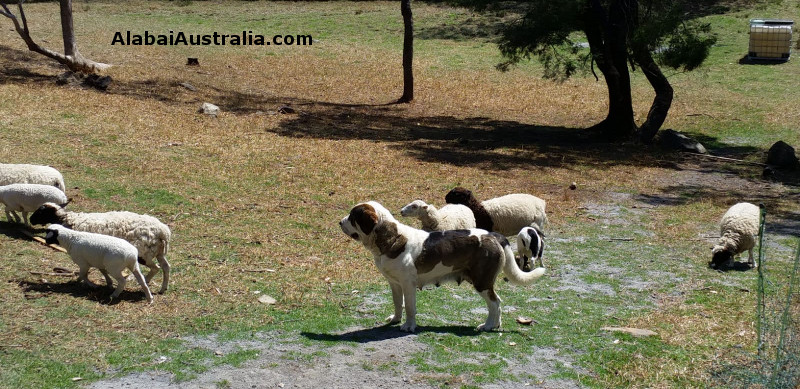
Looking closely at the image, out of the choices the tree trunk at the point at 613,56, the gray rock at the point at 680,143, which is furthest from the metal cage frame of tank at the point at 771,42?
the gray rock at the point at 680,143

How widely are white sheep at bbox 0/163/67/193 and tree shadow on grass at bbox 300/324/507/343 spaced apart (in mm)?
5405

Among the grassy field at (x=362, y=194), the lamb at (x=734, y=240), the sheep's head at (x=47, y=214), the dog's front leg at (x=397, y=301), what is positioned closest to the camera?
the grassy field at (x=362, y=194)

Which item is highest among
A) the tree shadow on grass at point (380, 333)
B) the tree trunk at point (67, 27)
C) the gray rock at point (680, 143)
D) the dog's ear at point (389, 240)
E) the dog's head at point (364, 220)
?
the tree trunk at point (67, 27)

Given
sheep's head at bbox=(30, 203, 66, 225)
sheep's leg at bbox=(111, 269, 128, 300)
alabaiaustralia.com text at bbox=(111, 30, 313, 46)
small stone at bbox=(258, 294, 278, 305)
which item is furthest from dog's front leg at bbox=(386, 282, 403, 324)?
alabaiaustralia.com text at bbox=(111, 30, 313, 46)

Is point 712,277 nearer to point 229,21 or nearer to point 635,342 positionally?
point 635,342

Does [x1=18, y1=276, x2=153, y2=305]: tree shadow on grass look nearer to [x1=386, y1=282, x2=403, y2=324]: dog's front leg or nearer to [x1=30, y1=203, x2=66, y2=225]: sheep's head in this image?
[x1=30, y1=203, x2=66, y2=225]: sheep's head

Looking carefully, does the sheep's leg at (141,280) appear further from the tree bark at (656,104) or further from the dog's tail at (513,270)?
A: the tree bark at (656,104)

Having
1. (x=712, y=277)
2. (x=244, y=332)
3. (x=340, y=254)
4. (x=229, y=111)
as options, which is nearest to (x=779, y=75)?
(x=229, y=111)

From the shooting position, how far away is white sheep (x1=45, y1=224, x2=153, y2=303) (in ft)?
28.5

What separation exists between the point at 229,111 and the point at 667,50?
11.0 m

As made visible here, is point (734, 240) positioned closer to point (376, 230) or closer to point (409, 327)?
point (409, 327)

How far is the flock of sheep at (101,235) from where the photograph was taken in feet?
28.7

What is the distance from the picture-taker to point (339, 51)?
106ft

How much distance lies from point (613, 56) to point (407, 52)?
618 cm
